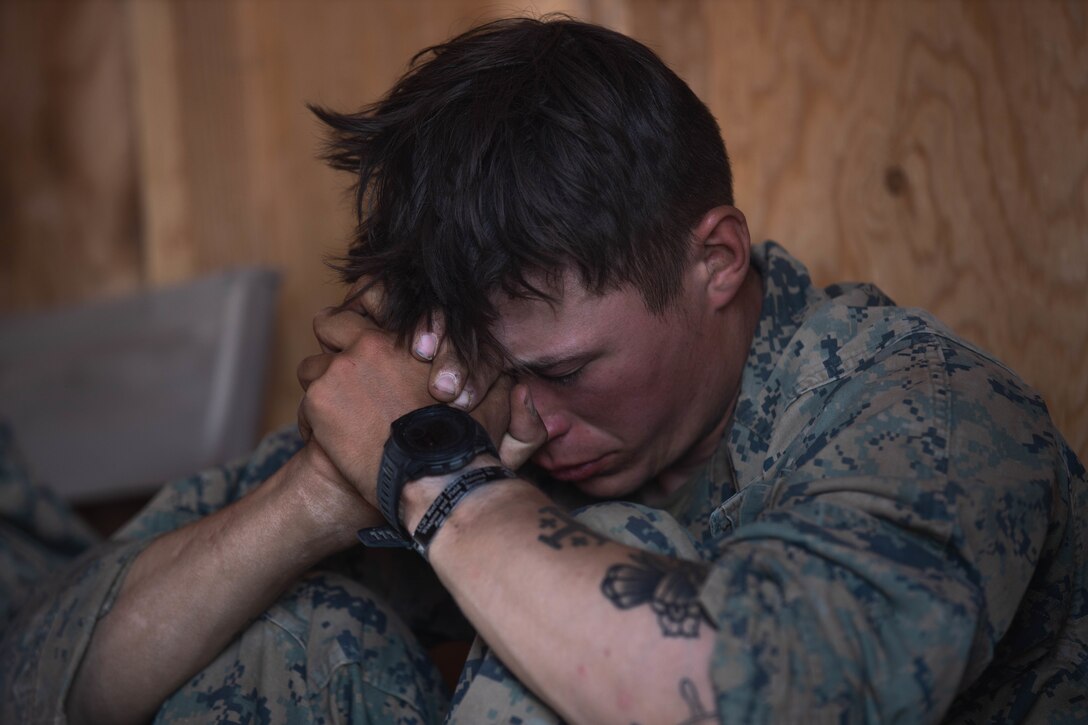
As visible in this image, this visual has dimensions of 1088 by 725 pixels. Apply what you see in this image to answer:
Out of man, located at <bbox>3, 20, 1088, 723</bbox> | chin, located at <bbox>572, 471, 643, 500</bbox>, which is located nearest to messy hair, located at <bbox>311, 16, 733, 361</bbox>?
man, located at <bbox>3, 20, 1088, 723</bbox>

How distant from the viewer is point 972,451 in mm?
1113

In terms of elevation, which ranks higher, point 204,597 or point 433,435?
point 433,435

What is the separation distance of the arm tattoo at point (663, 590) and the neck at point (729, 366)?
0.50 meters

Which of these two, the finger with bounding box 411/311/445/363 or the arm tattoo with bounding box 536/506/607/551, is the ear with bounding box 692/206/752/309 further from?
the arm tattoo with bounding box 536/506/607/551

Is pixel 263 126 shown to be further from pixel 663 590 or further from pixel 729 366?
pixel 663 590

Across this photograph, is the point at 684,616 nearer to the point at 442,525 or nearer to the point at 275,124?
the point at 442,525

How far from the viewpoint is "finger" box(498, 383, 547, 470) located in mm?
1402

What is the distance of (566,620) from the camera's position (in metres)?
1.01

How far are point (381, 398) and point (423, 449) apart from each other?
155mm

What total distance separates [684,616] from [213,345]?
66.5 inches

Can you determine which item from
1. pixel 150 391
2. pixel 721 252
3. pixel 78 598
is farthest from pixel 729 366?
pixel 150 391

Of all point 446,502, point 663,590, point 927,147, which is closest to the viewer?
point 663,590

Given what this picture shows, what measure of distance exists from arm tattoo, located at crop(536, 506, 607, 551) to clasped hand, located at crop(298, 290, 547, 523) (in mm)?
236

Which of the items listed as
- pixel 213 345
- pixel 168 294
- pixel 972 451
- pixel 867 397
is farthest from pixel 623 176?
pixel 168 294
